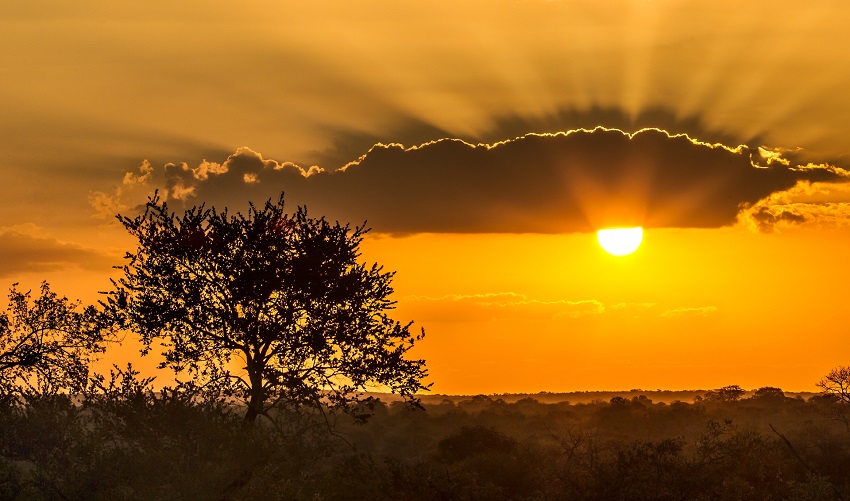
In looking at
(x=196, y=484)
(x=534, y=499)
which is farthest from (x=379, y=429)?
(x=196, y=484)

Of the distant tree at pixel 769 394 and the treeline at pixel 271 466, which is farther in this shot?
the distant tree at pixel 769 394

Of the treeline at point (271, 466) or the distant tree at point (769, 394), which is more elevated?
the distant tree at point (769, 394)

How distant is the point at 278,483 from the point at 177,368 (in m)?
7.01

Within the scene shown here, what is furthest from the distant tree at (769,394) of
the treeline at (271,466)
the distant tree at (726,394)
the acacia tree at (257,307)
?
the acacia tree at (257,307)

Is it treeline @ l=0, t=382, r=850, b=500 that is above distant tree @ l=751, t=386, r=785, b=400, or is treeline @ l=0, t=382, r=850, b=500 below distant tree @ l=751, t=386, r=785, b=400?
below

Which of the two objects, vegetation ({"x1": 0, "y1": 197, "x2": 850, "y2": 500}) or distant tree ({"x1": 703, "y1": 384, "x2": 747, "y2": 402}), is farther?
distant tree ({"x1": 703, "y1": 384, "x2": 747, "y2": 402})

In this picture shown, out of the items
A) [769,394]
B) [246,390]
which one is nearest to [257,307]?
[246,390]

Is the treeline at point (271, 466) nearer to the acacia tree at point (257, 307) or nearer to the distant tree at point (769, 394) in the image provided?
the acacia tree at point (257, 307)

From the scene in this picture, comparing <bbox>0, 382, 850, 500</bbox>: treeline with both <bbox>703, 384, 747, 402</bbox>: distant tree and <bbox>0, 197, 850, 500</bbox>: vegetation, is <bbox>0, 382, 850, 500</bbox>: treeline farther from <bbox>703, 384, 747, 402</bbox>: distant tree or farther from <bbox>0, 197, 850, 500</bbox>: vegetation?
<bbox>703, 384, 747, 402</bbox>: distant tree

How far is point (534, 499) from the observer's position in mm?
39156

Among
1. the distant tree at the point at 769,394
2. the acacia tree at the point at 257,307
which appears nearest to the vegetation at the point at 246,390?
the acacia tree at the point at 257,307

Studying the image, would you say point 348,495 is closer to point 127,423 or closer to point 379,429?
point 127,423

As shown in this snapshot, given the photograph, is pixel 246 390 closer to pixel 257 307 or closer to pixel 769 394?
pixel 257 307

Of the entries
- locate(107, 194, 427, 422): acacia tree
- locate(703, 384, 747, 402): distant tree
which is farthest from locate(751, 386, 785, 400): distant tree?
locate(107, 194, 427, 422): acacia tree
